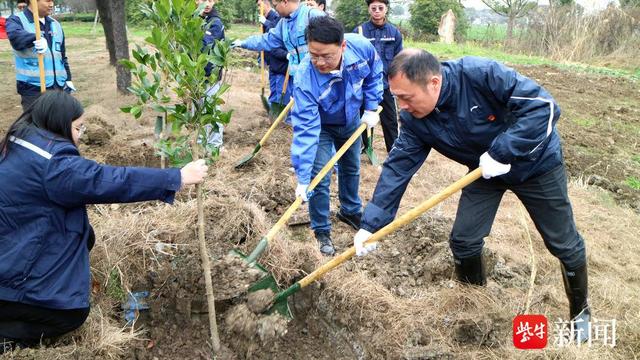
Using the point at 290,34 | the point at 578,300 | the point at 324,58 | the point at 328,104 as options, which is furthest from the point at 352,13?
the point at 578,300

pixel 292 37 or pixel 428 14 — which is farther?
pixel 428 14

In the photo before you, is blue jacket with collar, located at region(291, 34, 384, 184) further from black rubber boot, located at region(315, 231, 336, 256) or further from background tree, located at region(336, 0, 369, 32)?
background tree, located at region(336, 0, 369, 32)

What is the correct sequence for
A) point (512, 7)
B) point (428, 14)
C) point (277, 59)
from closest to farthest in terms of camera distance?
point (277, 59) < point (428, 14) < point (512, 7)

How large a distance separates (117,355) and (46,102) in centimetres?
130

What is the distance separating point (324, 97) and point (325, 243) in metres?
1.14

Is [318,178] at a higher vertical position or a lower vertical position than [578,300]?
higher

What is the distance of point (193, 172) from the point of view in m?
2.20

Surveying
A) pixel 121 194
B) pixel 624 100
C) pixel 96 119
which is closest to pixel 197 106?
pixel 121 194

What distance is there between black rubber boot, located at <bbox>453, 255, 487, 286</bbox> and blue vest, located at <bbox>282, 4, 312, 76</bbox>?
9.18 ft

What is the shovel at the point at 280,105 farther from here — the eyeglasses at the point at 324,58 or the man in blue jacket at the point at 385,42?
the eyeglasses at the point at 324,58

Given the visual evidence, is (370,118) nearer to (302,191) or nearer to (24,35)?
(302,191)

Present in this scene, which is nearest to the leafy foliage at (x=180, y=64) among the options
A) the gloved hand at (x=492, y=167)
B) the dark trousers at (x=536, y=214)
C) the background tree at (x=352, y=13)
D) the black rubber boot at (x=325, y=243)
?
the gloved hand at (x=492, y=167)

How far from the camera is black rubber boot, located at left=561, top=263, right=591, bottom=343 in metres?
2.75

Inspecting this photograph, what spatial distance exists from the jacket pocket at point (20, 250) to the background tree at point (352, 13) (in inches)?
616
